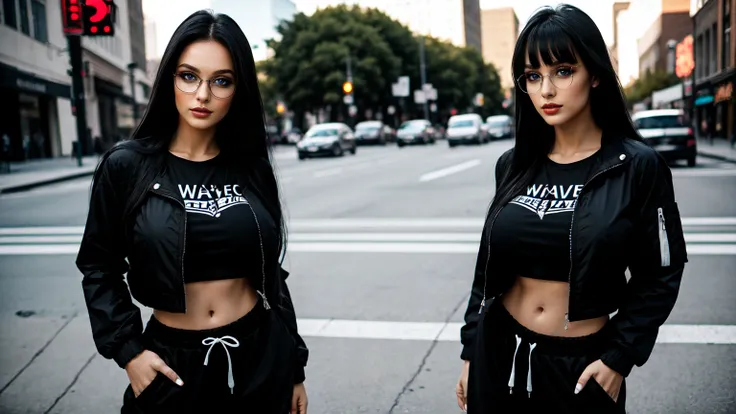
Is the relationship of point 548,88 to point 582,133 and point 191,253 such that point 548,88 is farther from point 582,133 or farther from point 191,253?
point 191,253

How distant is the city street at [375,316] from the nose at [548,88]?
1206 millimetres

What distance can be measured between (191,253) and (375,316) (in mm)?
4050

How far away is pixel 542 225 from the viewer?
2.37 m

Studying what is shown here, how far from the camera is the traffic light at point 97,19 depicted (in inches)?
598

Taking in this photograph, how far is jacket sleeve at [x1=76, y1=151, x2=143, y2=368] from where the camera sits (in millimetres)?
2283

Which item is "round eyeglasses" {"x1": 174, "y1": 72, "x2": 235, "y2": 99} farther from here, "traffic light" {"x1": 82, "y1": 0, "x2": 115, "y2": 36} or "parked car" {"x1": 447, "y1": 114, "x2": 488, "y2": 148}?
"parked car" {"x1": 447, "y1": 114, "x2": 488, "y2": 148}

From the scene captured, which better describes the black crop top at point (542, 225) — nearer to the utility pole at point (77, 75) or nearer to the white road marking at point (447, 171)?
the white road marking at point (447, 171)

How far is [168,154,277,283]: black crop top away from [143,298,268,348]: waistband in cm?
15

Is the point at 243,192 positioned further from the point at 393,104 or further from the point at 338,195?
the point at 393,104

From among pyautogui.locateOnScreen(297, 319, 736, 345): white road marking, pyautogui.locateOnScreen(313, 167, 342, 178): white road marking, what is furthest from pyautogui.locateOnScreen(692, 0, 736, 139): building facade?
pyautogui.locateOnScreen(297, 319, 736, 345): white road marking

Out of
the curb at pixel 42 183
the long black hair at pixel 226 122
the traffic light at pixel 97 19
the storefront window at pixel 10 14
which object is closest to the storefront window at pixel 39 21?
the storefront window at pixel 10 14

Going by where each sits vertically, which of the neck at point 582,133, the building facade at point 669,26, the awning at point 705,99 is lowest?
the neck at point 582,133

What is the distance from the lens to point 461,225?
36.7 ft

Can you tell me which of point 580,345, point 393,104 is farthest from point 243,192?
point 393,104
